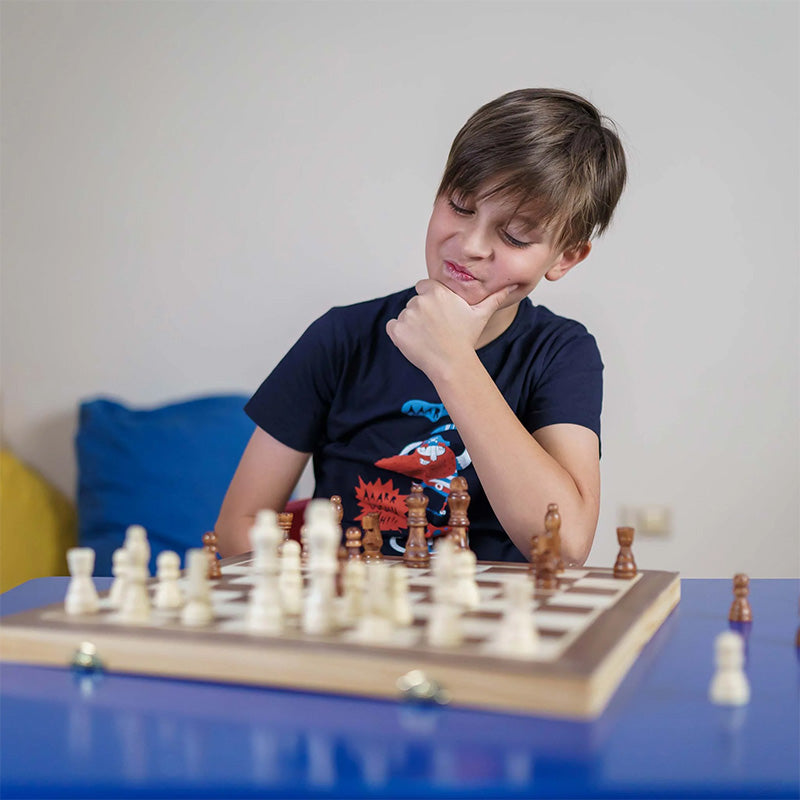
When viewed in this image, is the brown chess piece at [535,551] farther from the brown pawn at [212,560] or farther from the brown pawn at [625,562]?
the brown pawn at [212,560]

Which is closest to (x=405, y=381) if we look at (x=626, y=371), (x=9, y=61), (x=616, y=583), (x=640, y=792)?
(x=616, y=583)

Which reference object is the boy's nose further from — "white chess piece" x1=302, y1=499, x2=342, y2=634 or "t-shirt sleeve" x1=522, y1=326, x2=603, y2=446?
"white chess piece" x1=302, y1=499, x2=342, y2=634

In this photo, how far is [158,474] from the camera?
8.95 ft

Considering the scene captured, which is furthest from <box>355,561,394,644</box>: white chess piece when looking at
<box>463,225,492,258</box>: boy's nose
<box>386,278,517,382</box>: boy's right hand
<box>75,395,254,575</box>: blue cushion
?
<box>75,395,254,575</box>: blue cushion

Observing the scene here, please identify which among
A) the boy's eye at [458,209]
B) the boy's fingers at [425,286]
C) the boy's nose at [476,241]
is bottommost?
the boy's fingers at [425,286]

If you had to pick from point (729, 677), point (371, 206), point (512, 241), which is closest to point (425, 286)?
point (512, 241)

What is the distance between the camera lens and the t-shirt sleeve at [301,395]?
1670 mm

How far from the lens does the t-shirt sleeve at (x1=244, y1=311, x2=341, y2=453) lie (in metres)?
1.67

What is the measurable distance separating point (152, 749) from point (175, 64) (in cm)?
270

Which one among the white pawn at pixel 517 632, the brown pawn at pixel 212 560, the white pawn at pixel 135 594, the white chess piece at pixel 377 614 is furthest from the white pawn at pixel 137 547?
the white pawn at pixel 517 632

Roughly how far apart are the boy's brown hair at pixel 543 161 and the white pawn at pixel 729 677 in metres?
0.86

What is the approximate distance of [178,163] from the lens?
295cm

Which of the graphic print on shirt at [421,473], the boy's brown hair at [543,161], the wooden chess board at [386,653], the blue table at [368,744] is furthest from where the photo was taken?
the graphic print on shirt at [421,473]

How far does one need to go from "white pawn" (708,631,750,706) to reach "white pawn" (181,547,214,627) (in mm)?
433
